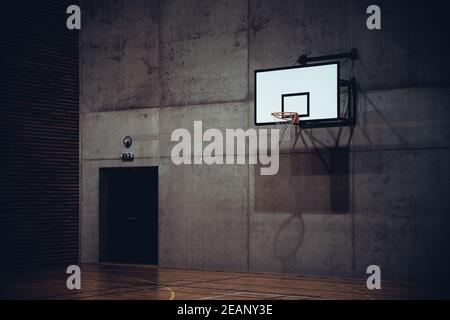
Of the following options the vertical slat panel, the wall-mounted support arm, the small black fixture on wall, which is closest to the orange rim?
the wall-mounted support arm

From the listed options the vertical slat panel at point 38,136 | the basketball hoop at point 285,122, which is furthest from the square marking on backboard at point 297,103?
the vertical slat panel at point 38,136

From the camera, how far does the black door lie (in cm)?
1625

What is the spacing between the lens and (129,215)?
16562 millimetres

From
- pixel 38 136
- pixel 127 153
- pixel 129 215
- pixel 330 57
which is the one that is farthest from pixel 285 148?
pixel 38 136

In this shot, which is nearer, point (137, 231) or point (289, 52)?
point (289, 52)

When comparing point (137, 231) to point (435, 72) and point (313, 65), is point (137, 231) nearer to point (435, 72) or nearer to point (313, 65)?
point (313, 65)

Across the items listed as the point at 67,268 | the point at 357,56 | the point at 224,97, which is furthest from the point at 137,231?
the point at 357,56

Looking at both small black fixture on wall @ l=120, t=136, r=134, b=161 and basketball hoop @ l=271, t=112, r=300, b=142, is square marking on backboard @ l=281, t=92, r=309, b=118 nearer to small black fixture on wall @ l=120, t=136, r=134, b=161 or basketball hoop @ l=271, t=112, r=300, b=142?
basketball hoop @ l=271, t=112, r=300, b=142

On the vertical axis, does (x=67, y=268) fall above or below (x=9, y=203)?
below

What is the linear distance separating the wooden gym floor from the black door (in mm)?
1611

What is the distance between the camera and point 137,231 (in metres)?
16.4

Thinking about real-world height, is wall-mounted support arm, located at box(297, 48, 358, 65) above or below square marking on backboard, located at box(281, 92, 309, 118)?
above

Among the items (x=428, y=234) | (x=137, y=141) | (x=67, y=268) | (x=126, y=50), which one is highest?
(x=126, y=50)

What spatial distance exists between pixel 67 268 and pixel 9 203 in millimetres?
2152
